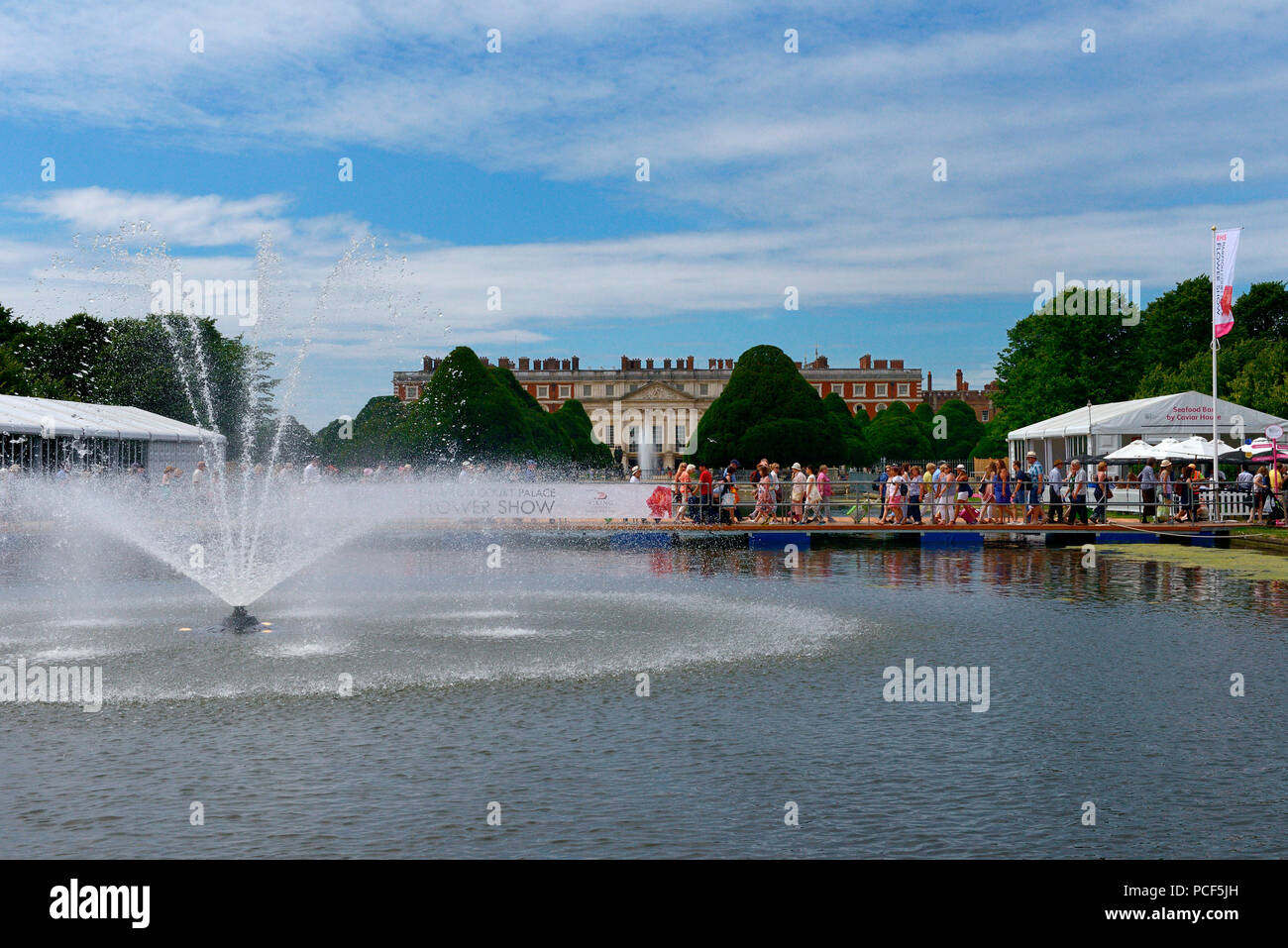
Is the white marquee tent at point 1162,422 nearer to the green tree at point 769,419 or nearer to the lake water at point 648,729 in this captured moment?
the lake water at point 648,729

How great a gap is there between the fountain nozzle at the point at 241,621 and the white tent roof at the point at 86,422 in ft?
91.2

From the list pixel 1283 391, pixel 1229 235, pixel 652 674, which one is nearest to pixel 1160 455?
pixel 1229 235

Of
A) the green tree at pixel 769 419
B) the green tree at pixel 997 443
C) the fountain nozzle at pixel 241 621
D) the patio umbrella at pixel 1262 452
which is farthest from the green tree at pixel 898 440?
the fountain nozzle at pixel 241 621

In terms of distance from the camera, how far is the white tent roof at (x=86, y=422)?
136 ft

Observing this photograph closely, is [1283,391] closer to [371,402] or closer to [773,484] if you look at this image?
[773,484]

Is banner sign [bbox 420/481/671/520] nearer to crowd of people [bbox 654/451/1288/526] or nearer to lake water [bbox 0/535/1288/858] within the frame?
crowd of people [bbox 654/451/1288/526]

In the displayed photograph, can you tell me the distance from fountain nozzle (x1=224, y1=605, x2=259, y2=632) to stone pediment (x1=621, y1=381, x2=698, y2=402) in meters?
138

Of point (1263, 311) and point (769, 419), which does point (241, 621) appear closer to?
point (769, 419)

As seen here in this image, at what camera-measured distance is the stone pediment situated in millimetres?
154625

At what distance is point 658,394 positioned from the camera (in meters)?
155

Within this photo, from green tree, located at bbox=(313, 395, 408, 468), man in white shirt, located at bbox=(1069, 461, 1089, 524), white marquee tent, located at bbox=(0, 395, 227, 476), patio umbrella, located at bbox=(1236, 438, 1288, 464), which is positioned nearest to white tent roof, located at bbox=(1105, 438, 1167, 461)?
patio umbrella, located at bbox=(1236, 438, 1288, 464)

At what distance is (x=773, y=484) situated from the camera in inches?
1451

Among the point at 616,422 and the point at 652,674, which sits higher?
the point at 616,422
